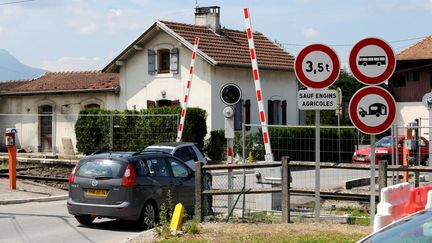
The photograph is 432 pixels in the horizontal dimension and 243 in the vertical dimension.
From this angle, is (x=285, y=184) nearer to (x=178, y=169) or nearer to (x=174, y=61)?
(x=178, y=169)

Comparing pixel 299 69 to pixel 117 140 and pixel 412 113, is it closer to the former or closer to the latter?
pixel 117 140

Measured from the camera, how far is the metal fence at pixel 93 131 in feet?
107

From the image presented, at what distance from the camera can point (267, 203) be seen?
14320mm

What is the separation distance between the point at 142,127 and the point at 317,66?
73.3 ft

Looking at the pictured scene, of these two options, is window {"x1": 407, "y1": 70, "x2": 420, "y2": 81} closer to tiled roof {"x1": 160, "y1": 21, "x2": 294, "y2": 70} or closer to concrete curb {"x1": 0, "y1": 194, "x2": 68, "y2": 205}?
tiled roof {"x1": 160, "y1": 21, "x2": 294, "y2": 70}

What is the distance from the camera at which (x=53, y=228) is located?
14.2m

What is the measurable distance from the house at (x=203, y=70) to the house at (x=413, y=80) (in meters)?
15.8

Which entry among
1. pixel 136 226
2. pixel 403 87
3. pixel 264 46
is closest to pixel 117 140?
pixel 264 46

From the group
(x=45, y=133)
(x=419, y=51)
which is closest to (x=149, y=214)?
(x=45, y=133)

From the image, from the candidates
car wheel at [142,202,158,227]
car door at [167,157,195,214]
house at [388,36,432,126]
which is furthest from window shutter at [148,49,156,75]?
car wheel at [142,202,158,227]

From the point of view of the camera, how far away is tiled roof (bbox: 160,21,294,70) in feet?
117

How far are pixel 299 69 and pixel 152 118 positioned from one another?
21851 mm

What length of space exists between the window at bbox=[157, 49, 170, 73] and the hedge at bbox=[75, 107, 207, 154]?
393 cm

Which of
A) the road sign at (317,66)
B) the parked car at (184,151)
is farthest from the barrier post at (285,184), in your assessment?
the parked car at (184,151)
